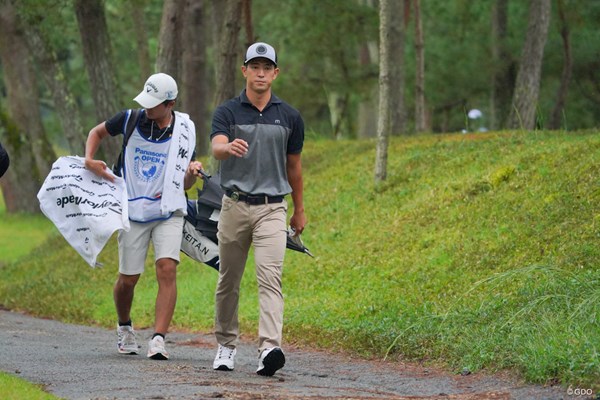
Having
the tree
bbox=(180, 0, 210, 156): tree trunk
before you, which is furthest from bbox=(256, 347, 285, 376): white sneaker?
the tree

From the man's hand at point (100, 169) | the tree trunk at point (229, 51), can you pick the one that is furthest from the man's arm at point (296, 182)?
the tree trunk at point (229, 51)

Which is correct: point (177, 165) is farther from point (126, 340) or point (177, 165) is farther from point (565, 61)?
point (565, 61)

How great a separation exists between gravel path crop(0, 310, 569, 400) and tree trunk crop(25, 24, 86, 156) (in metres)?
14.3

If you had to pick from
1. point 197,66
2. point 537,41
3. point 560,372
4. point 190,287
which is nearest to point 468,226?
point 190,287

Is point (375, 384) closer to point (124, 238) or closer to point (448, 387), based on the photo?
point (448, 387)

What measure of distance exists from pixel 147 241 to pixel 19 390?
2.60 meters

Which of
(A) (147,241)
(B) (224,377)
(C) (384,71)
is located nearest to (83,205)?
(A) (147,241)

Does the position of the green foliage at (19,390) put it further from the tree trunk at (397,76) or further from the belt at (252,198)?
the tree trunk at (397,76)

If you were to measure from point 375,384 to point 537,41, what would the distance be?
15.7 metres

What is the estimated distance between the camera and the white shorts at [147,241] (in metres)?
10.3

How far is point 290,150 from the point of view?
939 cm

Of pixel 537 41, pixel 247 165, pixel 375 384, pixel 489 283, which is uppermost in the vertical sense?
pixel 537 41

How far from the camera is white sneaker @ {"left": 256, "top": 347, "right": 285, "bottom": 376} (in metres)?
9.00

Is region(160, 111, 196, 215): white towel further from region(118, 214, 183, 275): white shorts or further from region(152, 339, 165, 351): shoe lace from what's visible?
region(152, 339, 165, 351): shoe lace
